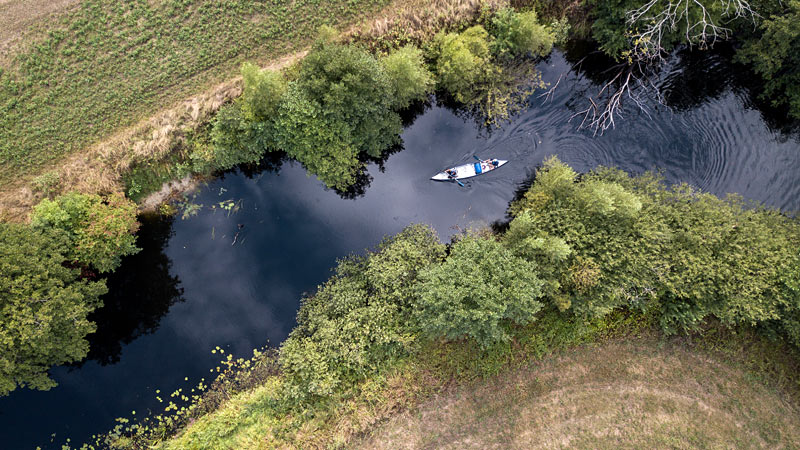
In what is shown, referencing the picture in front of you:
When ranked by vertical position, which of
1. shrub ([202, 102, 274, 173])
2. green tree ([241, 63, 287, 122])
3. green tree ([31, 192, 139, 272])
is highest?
green tree ([241, 63, 287, 122])

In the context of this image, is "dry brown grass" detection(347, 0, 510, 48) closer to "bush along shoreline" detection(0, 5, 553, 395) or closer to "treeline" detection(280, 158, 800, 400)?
"bush along shoreline" detection(0, 5, 553, 395)

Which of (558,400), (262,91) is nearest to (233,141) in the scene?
(262,91)

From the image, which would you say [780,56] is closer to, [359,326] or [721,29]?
[721,29]

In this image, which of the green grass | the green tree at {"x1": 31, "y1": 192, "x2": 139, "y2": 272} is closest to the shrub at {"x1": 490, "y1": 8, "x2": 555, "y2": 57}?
the green grass

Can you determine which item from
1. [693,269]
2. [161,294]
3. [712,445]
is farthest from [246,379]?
[712,445]

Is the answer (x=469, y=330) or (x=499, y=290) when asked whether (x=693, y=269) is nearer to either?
(x=499, y=290)
